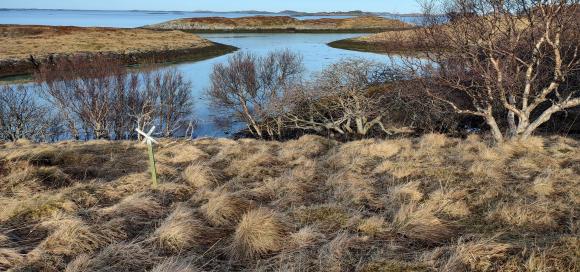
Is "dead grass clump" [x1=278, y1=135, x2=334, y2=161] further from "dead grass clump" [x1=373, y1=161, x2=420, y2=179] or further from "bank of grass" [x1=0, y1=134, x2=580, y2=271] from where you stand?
"dead grass clump" [x1=373, y1=161, x2=420, y2=179]

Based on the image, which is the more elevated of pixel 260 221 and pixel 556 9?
pixel 556 9

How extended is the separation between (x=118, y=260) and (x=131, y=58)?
52.7 meters

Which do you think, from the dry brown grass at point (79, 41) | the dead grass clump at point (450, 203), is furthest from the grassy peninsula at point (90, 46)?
the dead grass clump at point (450, 203)

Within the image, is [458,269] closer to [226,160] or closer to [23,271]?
[23,271]

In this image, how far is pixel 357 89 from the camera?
19297 millimetres

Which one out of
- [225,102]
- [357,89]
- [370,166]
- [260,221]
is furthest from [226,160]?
[225,102]

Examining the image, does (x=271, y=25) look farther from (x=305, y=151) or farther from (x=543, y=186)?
(x=543, y=186)

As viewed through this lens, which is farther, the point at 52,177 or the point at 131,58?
the point at 131,58

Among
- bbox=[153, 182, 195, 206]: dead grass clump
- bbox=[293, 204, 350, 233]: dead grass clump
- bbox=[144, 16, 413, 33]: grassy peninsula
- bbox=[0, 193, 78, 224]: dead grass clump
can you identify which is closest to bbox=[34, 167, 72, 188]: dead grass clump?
bbox=[0, 193, 78, 224]: dead grass clump

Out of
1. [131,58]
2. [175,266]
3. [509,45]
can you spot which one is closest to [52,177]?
[175,266]

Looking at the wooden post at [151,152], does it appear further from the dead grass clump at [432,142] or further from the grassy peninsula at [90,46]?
the grassy peninsula at [90,46]

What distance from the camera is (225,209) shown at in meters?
4.99

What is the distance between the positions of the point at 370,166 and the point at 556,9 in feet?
17.6

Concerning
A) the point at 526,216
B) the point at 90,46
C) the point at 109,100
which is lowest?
the point at 109,100
